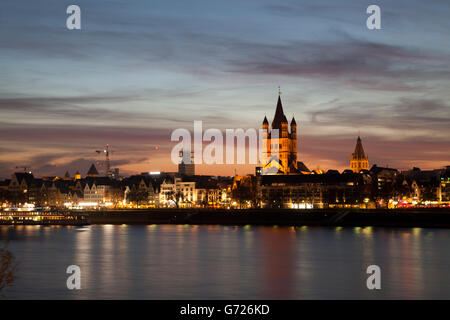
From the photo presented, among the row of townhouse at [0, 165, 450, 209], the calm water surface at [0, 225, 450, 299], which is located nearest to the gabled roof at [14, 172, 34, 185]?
the row of townhouse at [0, 165, 450, 209]

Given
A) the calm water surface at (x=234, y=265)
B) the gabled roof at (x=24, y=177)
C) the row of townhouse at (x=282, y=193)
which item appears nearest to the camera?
the calm water surface at (x=234, y=265)

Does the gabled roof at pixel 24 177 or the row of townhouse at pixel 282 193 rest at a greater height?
the gabled roof at pixel 24 177

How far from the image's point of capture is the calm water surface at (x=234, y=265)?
4753 centimetres

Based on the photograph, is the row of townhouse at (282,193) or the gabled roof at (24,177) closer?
the row of townhouse at (282,193)

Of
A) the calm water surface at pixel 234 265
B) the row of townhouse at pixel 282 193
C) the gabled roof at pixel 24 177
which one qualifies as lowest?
the calm water surface at pixel 234 265

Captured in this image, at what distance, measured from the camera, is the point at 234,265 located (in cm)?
6331

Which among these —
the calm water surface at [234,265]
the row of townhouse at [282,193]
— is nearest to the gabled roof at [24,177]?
the row of townhouse at [282,193]

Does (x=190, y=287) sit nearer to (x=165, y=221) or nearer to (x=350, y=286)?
(x=350, y=286)

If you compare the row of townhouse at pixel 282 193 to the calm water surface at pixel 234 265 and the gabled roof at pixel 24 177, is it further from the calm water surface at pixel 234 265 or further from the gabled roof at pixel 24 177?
the calm water surface at pixel 234 265

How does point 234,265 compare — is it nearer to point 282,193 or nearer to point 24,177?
point 282,193

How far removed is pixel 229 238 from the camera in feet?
305

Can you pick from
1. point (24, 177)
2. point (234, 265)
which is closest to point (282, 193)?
point (24, 177)
